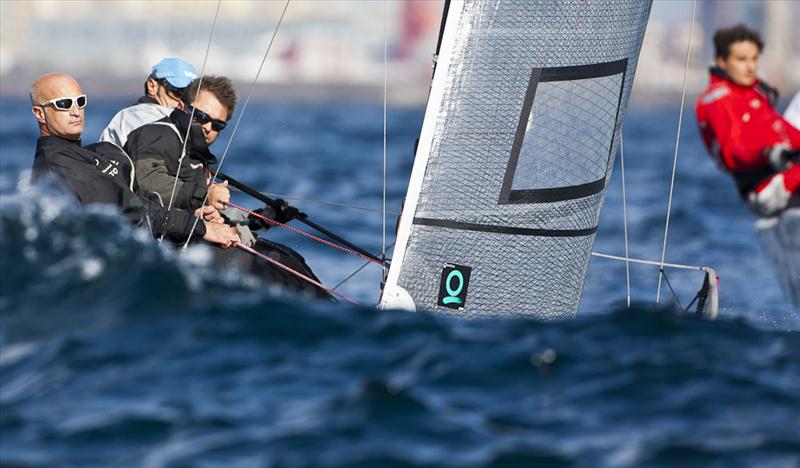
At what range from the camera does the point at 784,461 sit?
2.99 m

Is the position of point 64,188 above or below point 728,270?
above

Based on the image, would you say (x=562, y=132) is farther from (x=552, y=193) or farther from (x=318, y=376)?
A: (x=318, y=376)

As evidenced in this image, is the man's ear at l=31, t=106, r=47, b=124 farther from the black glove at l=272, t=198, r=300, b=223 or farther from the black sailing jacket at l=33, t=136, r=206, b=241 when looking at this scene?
the black glove at l=272, t=198, r=300, b=223

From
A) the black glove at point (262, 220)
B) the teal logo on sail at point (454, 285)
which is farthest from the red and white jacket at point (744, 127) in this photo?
the black glove at point (262, 220)

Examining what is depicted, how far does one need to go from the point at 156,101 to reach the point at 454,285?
4.59ft

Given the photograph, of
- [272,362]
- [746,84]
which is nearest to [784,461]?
[272,362]

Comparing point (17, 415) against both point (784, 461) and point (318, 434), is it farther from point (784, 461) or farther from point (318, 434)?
point (784, 461)

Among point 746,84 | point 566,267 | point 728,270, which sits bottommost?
point 728,270

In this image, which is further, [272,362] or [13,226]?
[13,226]

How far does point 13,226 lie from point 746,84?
9.04 feet

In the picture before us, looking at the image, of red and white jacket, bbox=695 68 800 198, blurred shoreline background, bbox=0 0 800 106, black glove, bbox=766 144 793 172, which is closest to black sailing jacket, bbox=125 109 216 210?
red and white jacket, bbox=695 68 800 198

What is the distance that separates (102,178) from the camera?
4.26m

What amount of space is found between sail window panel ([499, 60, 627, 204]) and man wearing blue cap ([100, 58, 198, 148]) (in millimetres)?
1279

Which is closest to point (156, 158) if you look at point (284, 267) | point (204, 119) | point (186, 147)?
point (186, 147)
